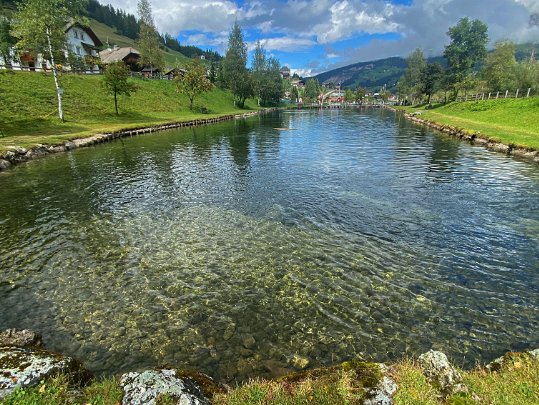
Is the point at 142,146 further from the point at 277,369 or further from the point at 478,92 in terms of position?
the point at 478,92

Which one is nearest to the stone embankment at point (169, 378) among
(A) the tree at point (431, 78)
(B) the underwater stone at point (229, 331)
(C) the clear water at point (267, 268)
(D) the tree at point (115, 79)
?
(C) the clear water at point (267, 268)

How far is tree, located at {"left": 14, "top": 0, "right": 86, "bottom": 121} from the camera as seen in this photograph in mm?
46438

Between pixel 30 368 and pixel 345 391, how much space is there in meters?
6.32

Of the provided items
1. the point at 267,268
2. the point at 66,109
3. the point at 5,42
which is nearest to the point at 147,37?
the point at 5,42

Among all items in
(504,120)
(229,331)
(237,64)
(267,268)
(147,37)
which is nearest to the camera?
(229,331)

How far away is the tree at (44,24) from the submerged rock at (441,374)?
62278mm

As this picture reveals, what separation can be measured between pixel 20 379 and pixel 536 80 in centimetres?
12956

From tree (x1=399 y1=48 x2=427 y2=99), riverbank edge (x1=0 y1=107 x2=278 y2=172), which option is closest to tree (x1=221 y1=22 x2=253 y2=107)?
riverbank edge (x1=0 y1=107 x2=278 y2=172)

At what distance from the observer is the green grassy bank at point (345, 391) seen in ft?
18.4

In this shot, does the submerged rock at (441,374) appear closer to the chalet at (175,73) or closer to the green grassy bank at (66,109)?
the green grassy bank at (66,109)

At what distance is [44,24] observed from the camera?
4700 cm

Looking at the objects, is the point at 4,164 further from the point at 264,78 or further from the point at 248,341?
Answer: the point at 264,78

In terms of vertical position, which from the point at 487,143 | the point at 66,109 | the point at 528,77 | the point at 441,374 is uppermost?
the point at 528,77

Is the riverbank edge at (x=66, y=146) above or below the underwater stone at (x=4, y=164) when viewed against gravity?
above
